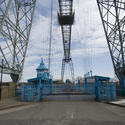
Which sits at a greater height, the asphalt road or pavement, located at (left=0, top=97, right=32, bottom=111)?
the asphalt road

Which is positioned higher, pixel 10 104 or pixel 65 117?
pixel 65 117

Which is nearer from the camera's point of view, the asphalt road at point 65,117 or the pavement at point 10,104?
the asphalt road at point 65,117

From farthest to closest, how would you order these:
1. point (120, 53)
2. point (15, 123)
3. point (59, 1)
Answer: point (59, 1)
point (120, 53)
point (15, 123)

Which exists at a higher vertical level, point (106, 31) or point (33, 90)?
point (106, 31)

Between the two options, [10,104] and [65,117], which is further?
[10,104]

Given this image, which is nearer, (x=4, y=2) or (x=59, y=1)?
(x=4, y=2)

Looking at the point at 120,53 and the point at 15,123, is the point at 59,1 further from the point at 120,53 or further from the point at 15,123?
the point at 15,123

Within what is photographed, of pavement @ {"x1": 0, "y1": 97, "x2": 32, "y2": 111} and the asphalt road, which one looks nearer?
the asphalt road

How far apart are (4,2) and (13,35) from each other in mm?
4523

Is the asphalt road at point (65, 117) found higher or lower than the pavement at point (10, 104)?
higher

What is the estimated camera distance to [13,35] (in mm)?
16500

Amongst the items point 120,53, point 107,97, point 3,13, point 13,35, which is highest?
point 3,13

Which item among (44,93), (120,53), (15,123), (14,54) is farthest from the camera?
(14,54)

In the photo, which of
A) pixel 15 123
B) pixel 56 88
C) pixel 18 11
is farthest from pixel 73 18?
pixel 15 123
